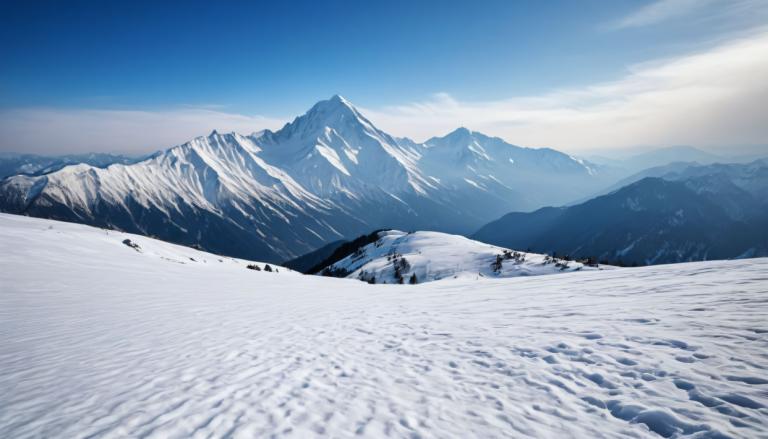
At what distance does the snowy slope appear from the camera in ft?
290

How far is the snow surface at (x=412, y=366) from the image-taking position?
6.41 metres

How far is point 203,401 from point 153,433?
4.07ft

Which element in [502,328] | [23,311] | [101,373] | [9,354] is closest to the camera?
[101,373]

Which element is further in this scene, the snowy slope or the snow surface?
the snowy slope

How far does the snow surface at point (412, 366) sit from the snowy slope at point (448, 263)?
74.6m

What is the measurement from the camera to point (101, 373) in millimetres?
9320

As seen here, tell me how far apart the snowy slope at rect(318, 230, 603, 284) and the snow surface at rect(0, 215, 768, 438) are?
74643 millimetres

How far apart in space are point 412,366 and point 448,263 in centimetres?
10018

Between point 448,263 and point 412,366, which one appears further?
point 448,263

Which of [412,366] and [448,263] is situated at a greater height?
[412,366]

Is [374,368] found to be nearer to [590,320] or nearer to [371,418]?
[371,418]

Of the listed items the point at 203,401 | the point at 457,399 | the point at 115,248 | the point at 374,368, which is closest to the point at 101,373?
the point at 203,401

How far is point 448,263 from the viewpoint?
10688cm

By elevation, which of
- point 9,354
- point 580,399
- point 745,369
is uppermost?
point 745,369
